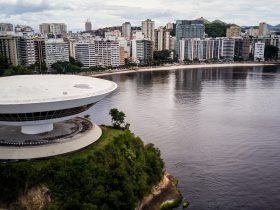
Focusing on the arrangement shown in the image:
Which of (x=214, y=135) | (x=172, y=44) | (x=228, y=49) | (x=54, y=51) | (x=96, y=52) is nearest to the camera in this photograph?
(x=214, y=135)

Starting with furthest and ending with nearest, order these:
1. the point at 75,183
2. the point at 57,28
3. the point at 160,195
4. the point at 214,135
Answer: the point at 57,28 < the point at 214,135 < the point at 160,195 < the point at 75,183

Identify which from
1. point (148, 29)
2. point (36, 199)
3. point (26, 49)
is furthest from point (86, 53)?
point (36, 199)

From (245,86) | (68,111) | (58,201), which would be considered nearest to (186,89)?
(245,86)

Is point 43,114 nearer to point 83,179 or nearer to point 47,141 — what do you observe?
point 47,141

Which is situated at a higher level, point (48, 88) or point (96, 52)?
point (48, 88)

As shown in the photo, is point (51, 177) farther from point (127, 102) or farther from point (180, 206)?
point (127, 102)

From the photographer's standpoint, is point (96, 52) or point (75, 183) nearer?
point (75, 183)
